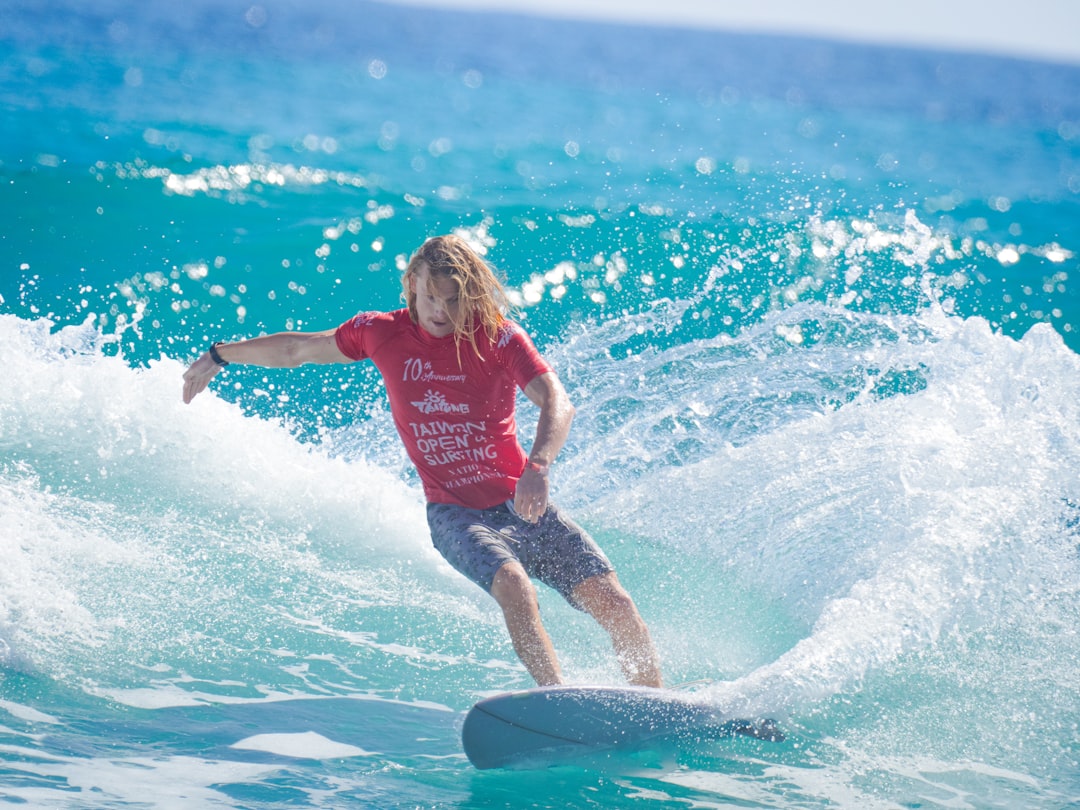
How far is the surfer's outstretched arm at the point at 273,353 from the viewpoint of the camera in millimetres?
4480

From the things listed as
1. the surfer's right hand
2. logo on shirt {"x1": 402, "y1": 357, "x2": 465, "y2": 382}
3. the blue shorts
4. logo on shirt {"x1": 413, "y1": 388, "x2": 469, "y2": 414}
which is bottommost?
the blue shorts

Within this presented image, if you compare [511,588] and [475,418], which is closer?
[511,588]

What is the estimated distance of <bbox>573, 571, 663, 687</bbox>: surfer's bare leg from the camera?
13.7ft

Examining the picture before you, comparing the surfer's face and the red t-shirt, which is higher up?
the surfer's face

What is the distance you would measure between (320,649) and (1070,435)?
3847 millimetres

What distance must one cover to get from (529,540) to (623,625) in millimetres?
470

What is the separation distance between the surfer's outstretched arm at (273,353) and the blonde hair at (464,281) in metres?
0.38

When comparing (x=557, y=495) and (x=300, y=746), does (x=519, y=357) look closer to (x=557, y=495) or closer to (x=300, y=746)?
(x=300, y=746)

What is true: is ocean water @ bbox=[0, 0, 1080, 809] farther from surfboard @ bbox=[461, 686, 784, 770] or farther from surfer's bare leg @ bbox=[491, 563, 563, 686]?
surfer's bare leg @ bbox=[491, 563, 563, 686]

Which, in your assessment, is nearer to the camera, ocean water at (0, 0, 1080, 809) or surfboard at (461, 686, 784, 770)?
surfboard at (461, 686, 784, 770)

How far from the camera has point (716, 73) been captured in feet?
175

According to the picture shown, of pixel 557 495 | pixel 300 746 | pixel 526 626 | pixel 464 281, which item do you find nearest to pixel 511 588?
pixel 526 626

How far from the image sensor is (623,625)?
4.23 meters

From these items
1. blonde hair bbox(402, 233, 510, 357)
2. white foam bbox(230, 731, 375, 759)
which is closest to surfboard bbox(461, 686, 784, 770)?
white foam bbox(230, 731, 375, 759)
